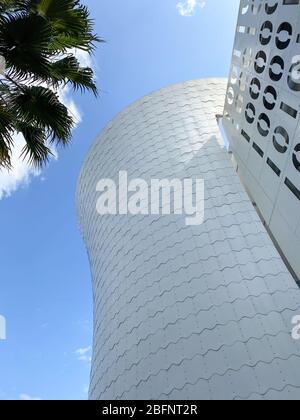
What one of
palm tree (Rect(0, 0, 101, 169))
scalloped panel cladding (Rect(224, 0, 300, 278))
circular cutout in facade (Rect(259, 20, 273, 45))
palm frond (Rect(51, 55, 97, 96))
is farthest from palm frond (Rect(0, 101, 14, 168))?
circular cutout in facade (Rect(259, 20, 273, 45))

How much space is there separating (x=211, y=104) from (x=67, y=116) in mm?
16144

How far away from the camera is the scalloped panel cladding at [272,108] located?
30.1ft

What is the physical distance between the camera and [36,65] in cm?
543

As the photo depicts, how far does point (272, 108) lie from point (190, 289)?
651 centimetres

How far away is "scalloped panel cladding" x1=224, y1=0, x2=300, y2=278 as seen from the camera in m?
9.18

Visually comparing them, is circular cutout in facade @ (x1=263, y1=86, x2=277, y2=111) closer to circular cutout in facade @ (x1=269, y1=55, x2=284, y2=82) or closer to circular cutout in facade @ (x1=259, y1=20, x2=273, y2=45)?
circular cutout in facade @ (x1=269, y1=55, x2=284, y2=82)

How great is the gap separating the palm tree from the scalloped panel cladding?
185 inches

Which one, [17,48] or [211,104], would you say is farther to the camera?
[211,104]

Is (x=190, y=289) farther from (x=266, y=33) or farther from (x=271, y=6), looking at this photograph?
(x=271, y=6)

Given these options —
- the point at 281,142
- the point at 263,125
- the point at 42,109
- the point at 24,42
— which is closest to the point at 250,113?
the point at 263,125
